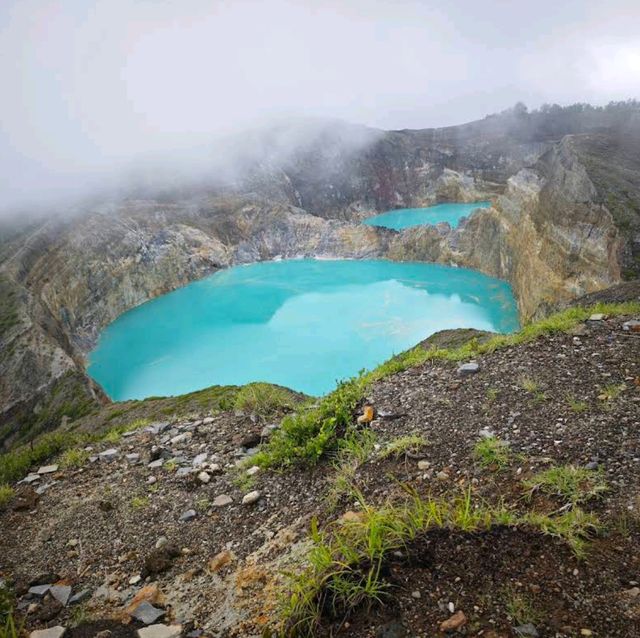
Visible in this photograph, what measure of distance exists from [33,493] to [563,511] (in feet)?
21.8

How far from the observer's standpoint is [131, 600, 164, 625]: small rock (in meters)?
3.67

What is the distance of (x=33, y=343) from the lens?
26547mm

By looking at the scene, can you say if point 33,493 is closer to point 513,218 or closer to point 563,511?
point 563,511

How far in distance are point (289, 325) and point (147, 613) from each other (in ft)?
128

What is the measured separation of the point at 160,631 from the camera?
3.43m

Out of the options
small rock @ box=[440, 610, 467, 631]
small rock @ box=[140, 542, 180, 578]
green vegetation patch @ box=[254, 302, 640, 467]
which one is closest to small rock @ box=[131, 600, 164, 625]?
small rock @ box=[140, 542, 180, 578]

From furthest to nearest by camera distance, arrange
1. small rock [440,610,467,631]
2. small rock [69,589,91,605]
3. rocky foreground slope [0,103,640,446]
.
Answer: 1. rocky foreground slope [0,103,640,446]
2. small rock [69,589,91,605]
3. small rock [440,610,467,631]

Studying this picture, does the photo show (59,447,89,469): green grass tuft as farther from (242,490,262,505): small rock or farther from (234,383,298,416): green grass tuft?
(242,490,262,505): small rock

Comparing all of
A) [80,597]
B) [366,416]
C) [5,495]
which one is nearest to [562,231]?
[366,416]

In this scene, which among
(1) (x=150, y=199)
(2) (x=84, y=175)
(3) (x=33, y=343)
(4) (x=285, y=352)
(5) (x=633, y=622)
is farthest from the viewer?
(2) (x=84, y=175)

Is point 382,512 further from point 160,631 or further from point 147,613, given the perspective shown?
point 147,613

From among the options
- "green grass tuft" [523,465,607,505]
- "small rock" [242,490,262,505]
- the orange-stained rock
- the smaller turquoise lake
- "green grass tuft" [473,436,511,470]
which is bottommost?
the smaller turquoise lake

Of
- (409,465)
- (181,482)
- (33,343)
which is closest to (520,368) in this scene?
(409,465)

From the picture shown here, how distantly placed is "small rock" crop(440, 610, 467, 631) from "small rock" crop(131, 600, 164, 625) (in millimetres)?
2278
